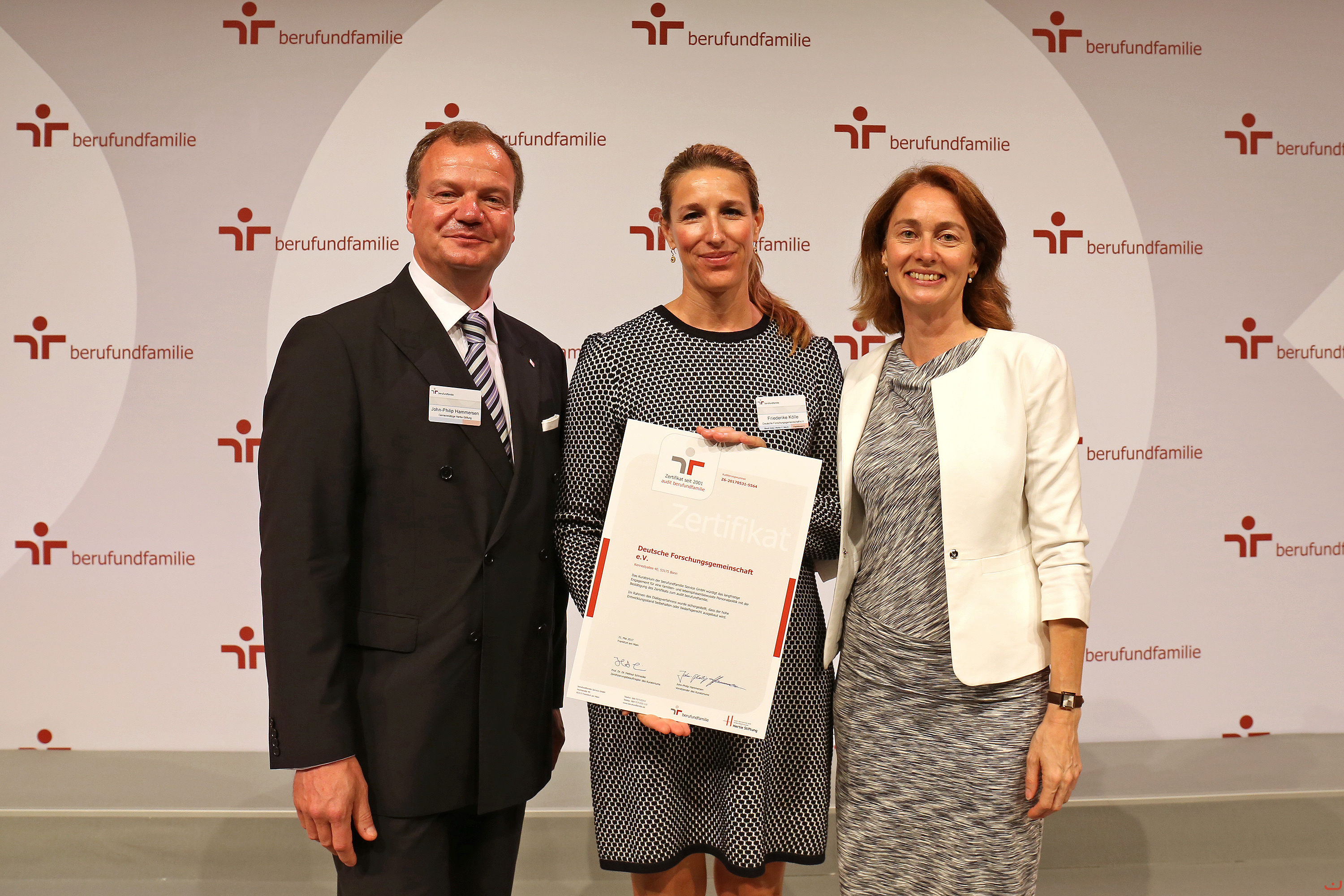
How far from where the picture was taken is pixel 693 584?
1.67 metres

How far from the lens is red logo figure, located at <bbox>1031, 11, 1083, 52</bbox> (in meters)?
3.64

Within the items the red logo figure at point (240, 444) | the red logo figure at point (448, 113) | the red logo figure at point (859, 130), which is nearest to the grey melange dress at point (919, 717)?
the red logo figure at point (859, 130)

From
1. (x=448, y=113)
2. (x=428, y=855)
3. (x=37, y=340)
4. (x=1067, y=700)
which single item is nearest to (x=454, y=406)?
(x=428, y=855)

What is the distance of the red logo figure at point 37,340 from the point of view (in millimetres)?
3574

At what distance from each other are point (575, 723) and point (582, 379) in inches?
86.5

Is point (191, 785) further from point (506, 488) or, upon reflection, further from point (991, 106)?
point (991, 106)

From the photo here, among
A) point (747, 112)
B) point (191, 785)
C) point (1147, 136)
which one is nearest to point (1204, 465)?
point (1147, 136)

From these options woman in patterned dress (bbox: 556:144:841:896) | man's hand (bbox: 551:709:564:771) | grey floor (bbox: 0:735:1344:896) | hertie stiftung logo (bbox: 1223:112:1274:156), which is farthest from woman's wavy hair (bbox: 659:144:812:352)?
hertie stiftung logo (bbox: 1223:112:1274:156)

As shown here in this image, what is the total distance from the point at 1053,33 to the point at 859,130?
968mm

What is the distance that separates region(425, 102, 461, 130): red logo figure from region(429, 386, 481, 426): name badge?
7.62 feet

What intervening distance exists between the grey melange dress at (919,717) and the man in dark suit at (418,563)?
28.0 inches

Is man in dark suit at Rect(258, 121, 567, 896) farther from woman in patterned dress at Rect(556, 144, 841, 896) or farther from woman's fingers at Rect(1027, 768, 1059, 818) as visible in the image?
woman's fingers at Rect(1027, 768, 1059, 818)

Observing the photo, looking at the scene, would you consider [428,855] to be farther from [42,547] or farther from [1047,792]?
[42,547]

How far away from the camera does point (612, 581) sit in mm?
1672
